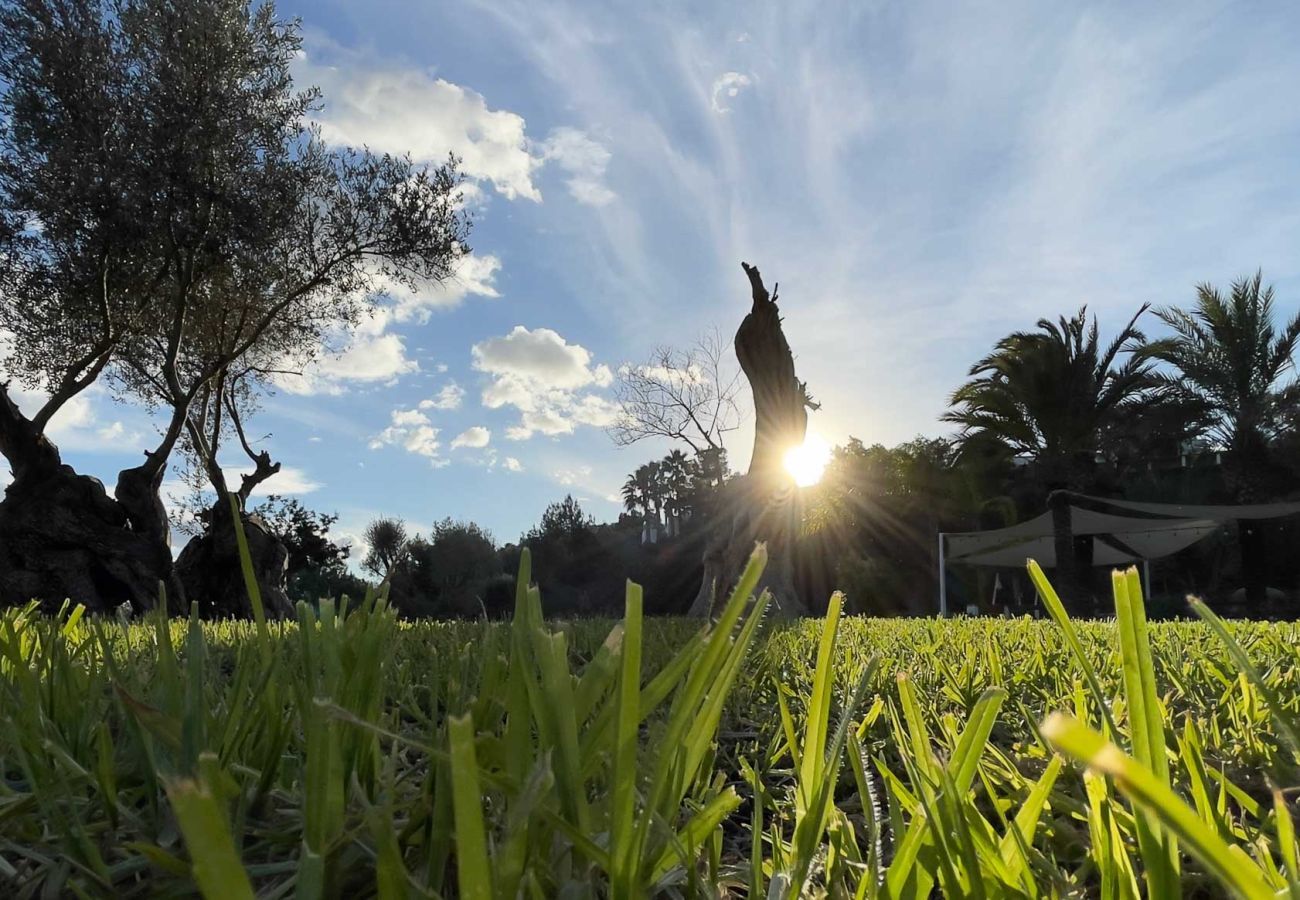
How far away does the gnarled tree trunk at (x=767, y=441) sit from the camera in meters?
9.98

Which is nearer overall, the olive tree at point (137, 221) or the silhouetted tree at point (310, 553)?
the olive tree at point (137, 221)

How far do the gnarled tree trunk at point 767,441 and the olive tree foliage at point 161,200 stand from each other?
7076 mm

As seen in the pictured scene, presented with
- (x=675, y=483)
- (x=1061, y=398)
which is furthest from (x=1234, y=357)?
(x=675, y=483)

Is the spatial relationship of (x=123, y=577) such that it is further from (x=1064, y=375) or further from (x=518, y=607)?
(x=1064, y=375)

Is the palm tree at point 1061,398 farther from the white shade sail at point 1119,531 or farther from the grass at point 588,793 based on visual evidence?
the grass at point 588,793

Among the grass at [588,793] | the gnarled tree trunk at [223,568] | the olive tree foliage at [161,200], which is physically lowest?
the grass at [588,793]

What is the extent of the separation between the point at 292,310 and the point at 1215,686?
52.1 ft

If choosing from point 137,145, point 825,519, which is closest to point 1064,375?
point 825,519

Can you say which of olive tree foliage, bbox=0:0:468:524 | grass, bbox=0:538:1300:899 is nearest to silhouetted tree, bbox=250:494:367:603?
olive tree foliage, bbox=0:0:468:524

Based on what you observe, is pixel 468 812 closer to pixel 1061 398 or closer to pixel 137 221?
pixel 137 221

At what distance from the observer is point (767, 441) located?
10.1 m

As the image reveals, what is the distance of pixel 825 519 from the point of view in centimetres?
2311

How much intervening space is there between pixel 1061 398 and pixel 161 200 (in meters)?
Result: 18.3

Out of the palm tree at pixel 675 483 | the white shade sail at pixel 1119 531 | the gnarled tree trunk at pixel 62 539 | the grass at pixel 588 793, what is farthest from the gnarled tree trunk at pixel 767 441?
the palm tree at pixel 675 483
